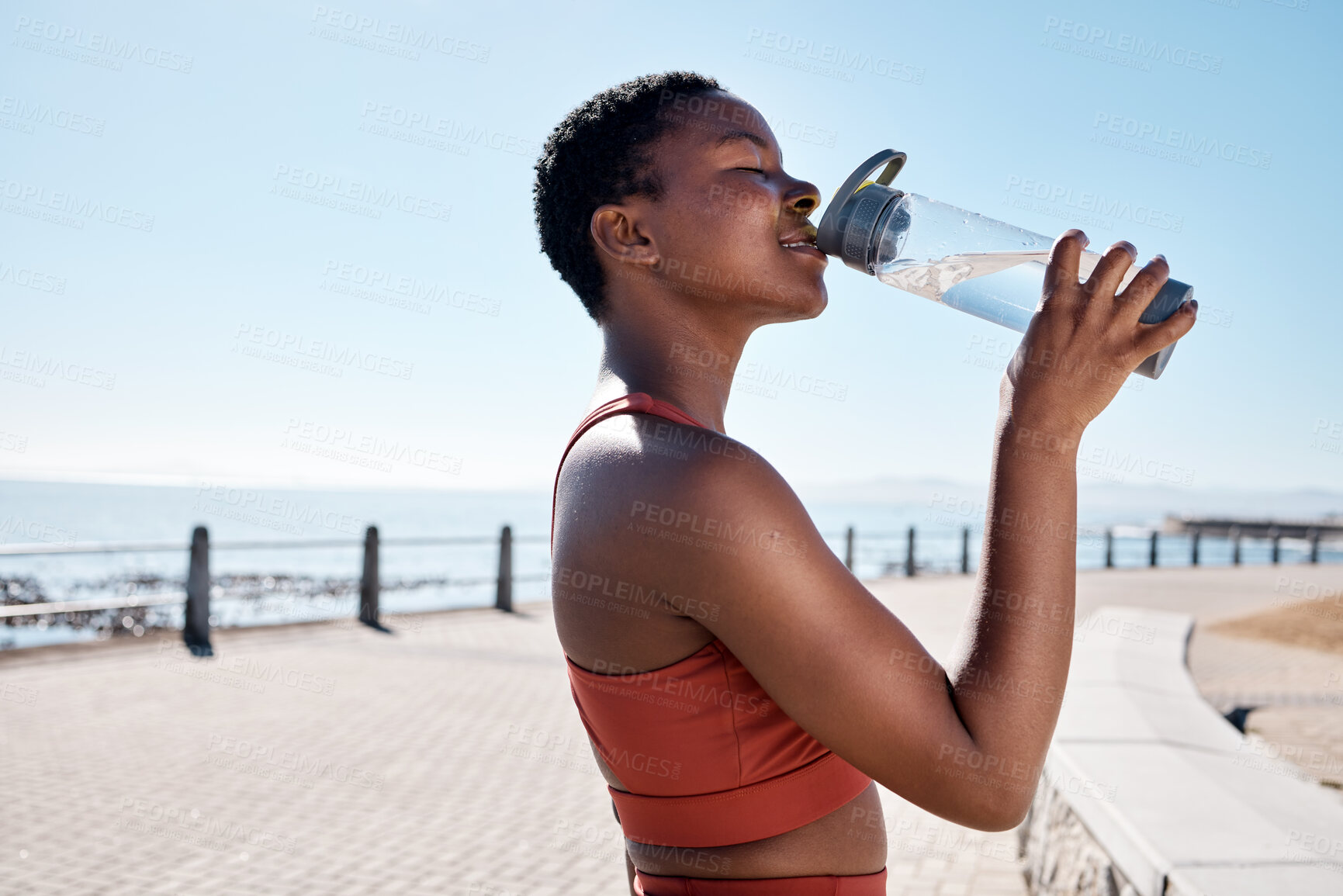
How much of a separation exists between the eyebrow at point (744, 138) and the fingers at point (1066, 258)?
520mm

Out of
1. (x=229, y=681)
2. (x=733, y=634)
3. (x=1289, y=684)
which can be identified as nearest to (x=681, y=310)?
(x=733, y=634)

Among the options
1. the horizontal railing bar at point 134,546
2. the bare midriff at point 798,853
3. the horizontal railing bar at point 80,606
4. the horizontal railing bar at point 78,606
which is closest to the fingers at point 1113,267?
the bare midriff at point 798,853

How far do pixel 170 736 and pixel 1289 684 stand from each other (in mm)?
10125

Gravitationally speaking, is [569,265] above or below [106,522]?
above

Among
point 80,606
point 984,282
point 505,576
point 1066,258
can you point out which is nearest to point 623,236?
point 1066,258

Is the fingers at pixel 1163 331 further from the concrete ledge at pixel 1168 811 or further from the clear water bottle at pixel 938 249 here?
the concrete ledge at pixel 1168 811

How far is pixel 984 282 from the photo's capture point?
1772 millimetres

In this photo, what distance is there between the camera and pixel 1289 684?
344 inches

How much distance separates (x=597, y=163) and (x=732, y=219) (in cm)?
28

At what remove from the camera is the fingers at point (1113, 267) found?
106cm

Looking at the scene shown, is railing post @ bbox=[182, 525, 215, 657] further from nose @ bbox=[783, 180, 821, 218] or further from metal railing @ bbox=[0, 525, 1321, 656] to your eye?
nose @ bbox=[783, 180, 821, 218]

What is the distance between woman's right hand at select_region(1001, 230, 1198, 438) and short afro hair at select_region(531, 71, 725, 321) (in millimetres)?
624

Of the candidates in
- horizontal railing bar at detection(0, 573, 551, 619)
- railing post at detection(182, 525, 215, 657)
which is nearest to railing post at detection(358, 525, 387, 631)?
horizontal railing bar at detection(0, 573, 551, 619)

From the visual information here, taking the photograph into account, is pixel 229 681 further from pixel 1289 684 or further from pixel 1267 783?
pixel 1289 684
